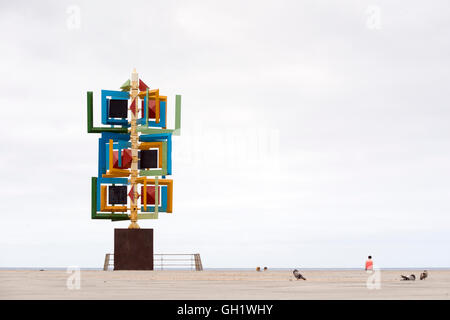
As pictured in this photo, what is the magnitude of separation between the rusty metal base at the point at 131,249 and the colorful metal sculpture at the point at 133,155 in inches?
37.9

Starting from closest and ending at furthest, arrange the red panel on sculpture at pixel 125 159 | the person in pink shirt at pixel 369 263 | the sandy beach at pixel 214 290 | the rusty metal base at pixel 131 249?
the sandy beach at pixel 214 290
the person in pink shirt at pixel 369 263
the rusty metal base at pixel 131 249
the red panel on sculpture at pixel 125 159

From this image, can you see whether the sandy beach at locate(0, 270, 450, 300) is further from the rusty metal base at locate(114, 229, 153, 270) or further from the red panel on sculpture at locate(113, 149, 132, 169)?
the red panel on sculpture at locate(113, 149, 132, 169)

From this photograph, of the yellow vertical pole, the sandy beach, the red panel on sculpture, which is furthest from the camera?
the yellow vertical pole

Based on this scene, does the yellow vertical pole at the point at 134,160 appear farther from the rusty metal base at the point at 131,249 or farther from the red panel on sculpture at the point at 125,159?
the rusty metal base at the point at 131,249

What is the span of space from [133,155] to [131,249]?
6.54 metres

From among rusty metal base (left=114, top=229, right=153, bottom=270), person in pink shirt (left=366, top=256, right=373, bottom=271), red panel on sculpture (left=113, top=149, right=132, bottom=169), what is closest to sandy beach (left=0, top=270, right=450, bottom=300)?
person in pink shirt (left=366, top=256, right=373, bottom=271)

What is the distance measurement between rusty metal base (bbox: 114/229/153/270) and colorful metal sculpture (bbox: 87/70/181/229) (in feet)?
3.16

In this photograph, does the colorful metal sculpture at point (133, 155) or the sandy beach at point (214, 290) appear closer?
the sandy beach at point (214, 290)

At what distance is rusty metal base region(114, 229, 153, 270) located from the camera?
164 feet

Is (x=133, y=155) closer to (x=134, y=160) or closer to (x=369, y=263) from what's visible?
(x=134, y=160)

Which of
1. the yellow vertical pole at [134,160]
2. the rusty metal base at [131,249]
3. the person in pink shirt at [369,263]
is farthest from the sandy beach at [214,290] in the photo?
the yellow vertical pole at [134,160]

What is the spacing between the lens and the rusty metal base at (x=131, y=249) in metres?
49.9
